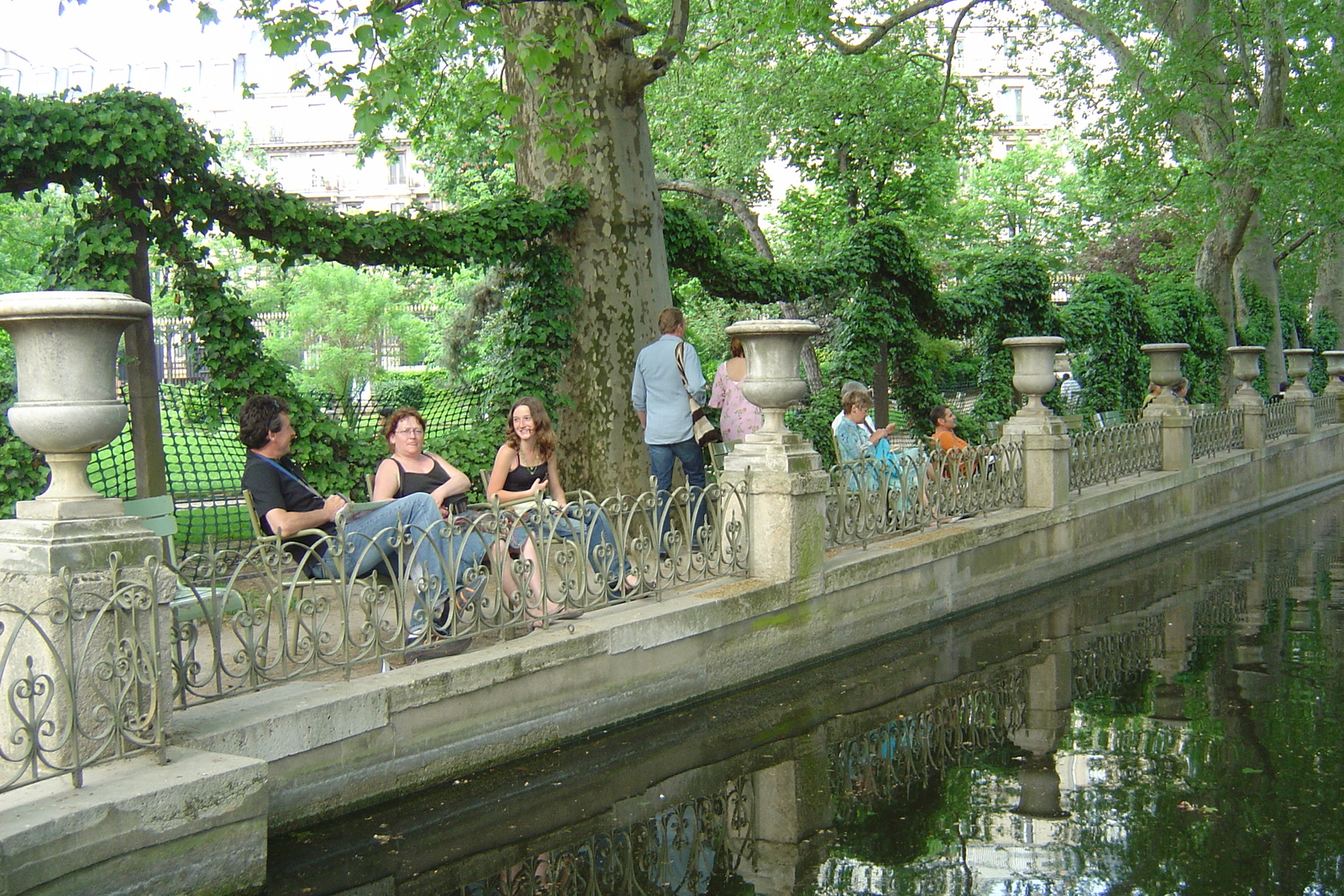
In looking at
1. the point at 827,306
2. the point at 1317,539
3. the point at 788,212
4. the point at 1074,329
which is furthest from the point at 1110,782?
the point at 788,212

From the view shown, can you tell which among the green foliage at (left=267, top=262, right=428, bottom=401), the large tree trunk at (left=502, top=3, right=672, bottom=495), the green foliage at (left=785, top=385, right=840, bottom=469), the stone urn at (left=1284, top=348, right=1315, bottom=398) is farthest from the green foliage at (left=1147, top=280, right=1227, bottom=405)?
the green foliage at (left=267, top=262, right=428, bottom=401)

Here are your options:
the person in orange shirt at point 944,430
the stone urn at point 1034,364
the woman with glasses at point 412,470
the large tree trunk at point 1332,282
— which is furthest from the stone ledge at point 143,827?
the large tree trunk at point 1332,282

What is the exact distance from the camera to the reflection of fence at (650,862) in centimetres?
441

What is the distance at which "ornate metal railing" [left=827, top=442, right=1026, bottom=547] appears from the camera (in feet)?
26.6

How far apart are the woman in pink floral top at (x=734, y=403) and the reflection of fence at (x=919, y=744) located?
10.4 ft

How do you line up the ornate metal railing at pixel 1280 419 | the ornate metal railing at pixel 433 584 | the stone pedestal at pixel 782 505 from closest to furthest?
the ornate metal railing at pixel 433 584
the stone pedestal at pixel 782 505
the ornate metal railing at pixel 1280 419

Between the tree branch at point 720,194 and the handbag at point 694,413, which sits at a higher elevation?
the tree branch at point 720,194

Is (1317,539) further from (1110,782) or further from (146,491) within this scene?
(146,491)

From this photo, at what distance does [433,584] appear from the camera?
557cm

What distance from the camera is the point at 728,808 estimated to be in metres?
5.23

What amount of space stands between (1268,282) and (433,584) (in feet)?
70.7

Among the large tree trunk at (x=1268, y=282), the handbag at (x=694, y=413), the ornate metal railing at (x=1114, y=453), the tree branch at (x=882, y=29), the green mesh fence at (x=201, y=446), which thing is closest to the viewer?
the handbag at (x=694, y=413)

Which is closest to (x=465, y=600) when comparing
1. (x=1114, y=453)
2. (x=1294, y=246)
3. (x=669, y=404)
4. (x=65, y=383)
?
(x=65, y=383)

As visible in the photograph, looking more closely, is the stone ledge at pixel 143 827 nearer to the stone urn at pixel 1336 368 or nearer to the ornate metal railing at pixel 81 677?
the ornate metal railing at pixel 81 677
